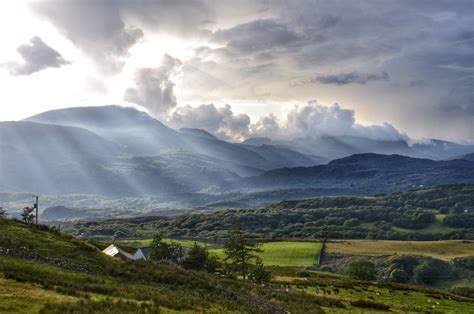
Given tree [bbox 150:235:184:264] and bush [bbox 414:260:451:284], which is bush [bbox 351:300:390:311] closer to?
tree [bbox 150:235:184:264]

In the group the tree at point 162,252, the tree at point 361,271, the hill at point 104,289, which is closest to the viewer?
the hill at point 104,289

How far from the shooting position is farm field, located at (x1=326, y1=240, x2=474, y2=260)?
15425 centimetres

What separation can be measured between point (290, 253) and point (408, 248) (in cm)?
4775

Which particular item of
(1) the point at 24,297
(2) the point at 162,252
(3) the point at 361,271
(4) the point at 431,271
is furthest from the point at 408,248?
(1) the point at 24,297

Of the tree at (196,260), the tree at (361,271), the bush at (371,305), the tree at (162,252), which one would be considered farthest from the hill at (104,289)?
the tree at (361,271)

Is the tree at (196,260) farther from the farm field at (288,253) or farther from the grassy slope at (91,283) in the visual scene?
the farm field at (288,253)

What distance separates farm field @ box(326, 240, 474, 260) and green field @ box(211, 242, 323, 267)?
830 cm

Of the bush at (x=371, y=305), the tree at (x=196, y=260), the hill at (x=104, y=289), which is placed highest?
the hill at (x=104, y=289)

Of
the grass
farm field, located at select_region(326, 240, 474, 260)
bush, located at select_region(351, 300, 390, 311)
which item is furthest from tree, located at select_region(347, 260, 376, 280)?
the grass

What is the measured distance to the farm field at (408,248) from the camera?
154 meters

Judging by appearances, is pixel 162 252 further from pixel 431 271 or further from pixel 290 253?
pixel 431 271

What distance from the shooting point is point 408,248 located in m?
167

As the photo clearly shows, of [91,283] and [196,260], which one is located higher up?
[91,283]

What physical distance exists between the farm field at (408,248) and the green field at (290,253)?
327 inches
